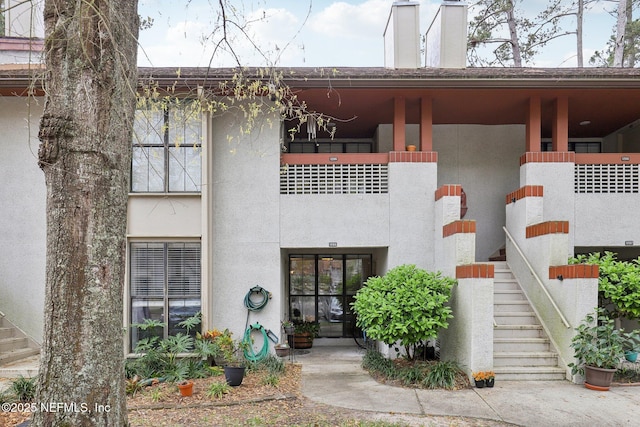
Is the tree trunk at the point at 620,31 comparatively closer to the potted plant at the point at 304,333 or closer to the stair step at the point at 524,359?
the stair step at the point at 524,359

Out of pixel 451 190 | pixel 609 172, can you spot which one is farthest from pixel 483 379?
pixel 609 172

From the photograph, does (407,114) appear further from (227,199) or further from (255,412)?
(255,412)

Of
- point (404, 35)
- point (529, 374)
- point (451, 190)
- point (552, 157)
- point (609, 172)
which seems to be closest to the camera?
point (529, 374)

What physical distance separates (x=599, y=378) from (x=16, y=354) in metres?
10.2

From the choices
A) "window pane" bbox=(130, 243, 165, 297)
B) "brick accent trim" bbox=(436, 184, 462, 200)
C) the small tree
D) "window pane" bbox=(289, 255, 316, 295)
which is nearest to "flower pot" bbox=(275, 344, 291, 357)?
the small tree

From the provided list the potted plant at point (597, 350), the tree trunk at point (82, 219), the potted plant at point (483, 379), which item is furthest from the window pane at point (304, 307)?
the tree trunk at point (82, 219)

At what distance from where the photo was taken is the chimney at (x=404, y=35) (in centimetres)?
895

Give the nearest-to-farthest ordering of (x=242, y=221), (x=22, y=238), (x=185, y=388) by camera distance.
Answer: (x=185, y=388), (x=22, y=238), (x=242, y=221)

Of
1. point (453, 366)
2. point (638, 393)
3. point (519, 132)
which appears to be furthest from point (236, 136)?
point (638, 393)

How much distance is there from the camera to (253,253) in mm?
8242

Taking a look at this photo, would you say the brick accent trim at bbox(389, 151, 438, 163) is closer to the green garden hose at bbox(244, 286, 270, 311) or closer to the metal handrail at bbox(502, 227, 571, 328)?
the metal handrail at bbox(502, 227, 571, 328)

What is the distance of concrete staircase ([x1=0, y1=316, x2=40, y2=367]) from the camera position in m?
7.45

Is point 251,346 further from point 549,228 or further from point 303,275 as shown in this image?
point 549,228

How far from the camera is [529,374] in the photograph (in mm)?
6914
